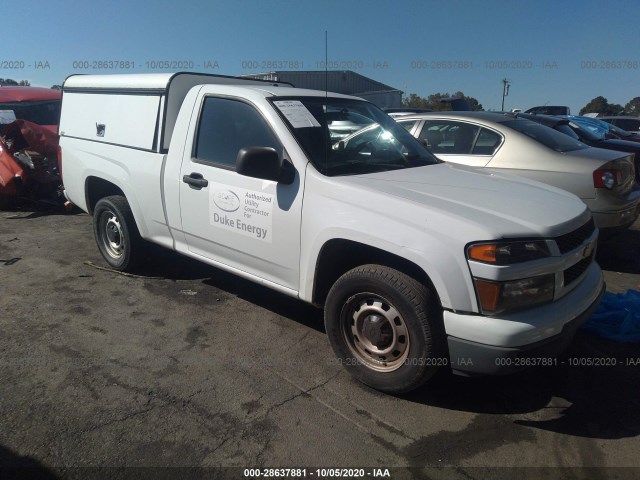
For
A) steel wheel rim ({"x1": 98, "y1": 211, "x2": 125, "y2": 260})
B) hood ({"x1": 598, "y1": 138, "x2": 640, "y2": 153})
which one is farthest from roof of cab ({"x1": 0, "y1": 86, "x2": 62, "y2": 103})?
hood ({"x1": 598, "y1": 138, "x2": 640, "y2": 153})

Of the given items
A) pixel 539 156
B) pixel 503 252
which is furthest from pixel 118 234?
pixel 539 156

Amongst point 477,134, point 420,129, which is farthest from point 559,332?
point 420,129

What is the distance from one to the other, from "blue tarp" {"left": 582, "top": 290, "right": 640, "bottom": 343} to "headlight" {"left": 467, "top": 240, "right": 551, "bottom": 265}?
1.81m

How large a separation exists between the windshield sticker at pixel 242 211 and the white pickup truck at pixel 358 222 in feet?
0.04

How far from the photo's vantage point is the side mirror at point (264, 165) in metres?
3.11

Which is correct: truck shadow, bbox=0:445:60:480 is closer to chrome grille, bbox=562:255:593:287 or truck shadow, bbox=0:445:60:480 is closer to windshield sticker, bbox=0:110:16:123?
chrome grille, bbox=562:255:593:287

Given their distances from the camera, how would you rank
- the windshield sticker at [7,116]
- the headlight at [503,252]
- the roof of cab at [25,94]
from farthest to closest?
the roof of cab at [25,94] < the windshield sticker at [7,116] < the headlight at [503,252]

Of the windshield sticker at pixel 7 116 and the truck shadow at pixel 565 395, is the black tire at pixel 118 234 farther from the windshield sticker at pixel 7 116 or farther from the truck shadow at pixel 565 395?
the windshield sticker at pixel 7 116

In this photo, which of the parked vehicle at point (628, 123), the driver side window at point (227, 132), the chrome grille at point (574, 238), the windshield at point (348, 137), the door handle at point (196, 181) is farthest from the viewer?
the parked vehicle at point (628, 123)

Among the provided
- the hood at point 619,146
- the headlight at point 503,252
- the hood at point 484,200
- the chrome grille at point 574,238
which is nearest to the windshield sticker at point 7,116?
Answer: the hood at point 484,200

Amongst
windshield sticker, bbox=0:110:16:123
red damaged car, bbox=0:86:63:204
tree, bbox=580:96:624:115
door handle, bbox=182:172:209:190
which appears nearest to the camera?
door handle, bbox=182:172:209:190

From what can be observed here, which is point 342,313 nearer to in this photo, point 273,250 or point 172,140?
point 273,250

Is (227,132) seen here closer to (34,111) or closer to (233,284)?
(233,284)

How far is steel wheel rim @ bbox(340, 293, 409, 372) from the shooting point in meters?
2.92
